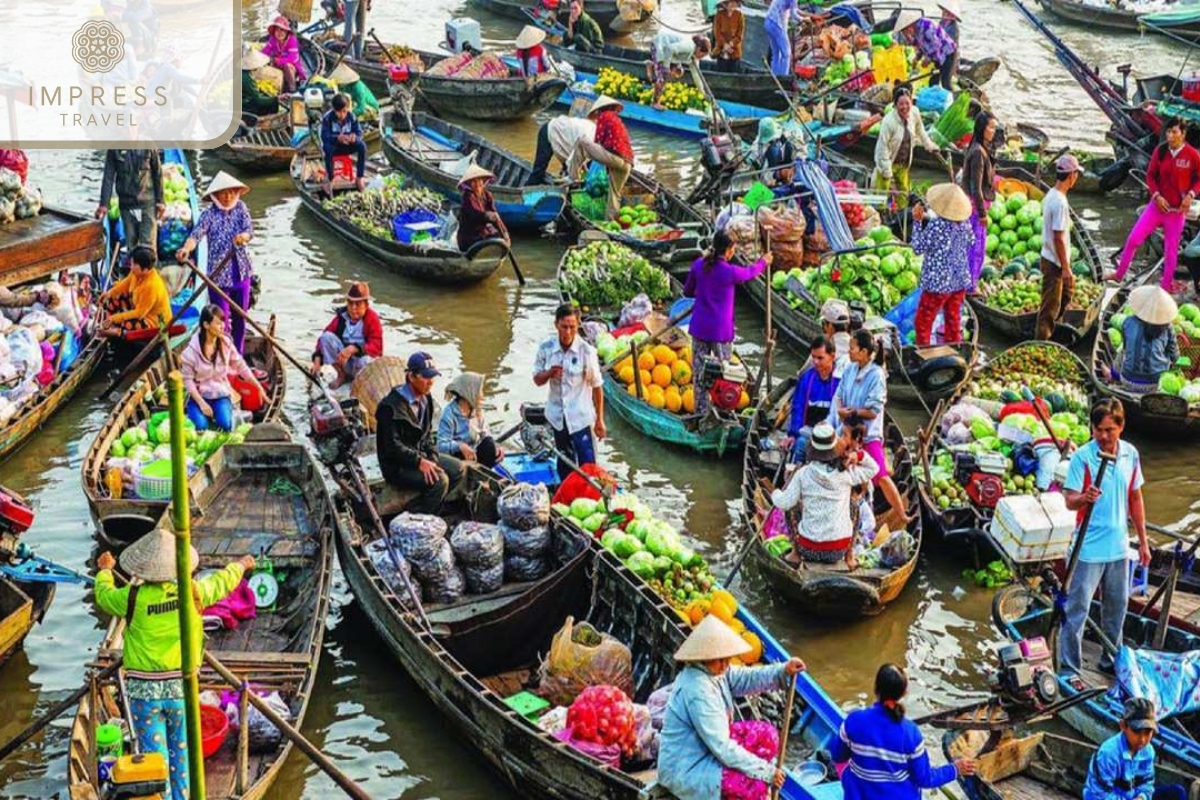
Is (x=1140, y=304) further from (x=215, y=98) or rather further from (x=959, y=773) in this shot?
(x=215, y=98)

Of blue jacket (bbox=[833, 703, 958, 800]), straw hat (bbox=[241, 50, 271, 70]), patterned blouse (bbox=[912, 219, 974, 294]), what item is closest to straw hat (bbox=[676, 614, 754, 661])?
blue jacket (bbox=[833, 703, 958, 800])

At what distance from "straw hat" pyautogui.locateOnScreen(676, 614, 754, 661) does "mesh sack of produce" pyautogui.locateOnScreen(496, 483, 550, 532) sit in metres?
2.80

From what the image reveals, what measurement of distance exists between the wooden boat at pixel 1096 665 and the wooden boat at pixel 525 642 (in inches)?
53.4

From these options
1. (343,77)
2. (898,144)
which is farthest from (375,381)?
(343,77)

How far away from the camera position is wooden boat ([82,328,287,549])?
1009cm

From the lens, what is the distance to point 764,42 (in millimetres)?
21375

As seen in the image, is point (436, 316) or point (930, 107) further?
point (930, 107)

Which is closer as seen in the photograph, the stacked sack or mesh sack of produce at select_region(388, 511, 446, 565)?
mesh sack of produce at select_region(388, 511, 446, 565)

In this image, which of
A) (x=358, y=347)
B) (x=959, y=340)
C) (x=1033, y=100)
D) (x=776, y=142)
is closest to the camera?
(x=358, y=347)

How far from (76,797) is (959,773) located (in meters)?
4.27

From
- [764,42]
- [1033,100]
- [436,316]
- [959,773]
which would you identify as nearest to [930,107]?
[764,42]

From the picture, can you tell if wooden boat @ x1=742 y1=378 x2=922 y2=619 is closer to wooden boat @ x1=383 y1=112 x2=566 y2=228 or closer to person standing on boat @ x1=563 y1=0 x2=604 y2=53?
wooden boat @ x1=383 y1=112 x2=566 y2=228

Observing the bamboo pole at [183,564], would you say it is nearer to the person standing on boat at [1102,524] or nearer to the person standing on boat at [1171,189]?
the person standing on boat at [1102,524]

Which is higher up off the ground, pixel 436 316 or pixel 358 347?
pixel 358 347
